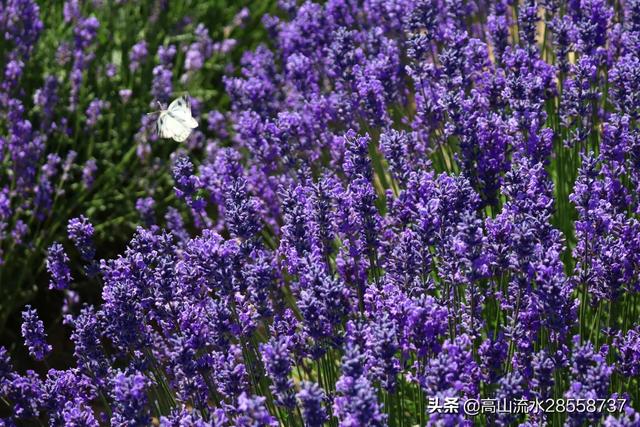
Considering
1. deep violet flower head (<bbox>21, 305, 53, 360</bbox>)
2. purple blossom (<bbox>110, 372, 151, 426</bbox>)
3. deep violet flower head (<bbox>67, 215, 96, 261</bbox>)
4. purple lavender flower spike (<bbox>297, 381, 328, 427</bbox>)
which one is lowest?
purple lavender flower spike (<bbox>297, 381, 328, 427</bbox>)

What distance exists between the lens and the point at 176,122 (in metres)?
3.76

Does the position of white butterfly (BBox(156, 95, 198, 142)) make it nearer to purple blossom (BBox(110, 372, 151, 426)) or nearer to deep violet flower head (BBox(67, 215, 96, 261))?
deep violet flower head (BBox(67, 215, 96, 261))

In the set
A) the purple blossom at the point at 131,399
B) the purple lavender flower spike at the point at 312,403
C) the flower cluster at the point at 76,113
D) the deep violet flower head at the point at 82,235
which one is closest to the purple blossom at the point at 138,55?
the flower cluster at the point at 76,113

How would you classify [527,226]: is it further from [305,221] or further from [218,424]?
[218,424]

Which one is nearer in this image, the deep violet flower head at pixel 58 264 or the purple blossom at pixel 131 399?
the purple blossom at pixel 131 399

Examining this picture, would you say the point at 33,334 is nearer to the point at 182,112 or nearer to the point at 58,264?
the point at 58,264

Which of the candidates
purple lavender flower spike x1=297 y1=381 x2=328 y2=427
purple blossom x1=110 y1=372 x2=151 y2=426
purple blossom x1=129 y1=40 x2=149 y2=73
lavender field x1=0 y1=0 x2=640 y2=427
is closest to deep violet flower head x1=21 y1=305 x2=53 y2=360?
lavender field x1=0 y1=0 x2=640 y2=427

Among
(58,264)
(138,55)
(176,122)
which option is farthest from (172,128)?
(138,55)

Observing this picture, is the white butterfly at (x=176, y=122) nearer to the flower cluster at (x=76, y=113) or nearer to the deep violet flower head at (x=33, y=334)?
the flower cluster at (x=76, y=113)

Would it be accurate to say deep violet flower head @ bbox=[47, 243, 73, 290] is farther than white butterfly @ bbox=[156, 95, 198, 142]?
No

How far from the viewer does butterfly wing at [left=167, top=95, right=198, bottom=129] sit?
371cm

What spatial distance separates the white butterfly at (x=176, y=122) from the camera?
146 inches

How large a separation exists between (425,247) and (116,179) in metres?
3.41

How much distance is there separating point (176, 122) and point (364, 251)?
3.50 ft
